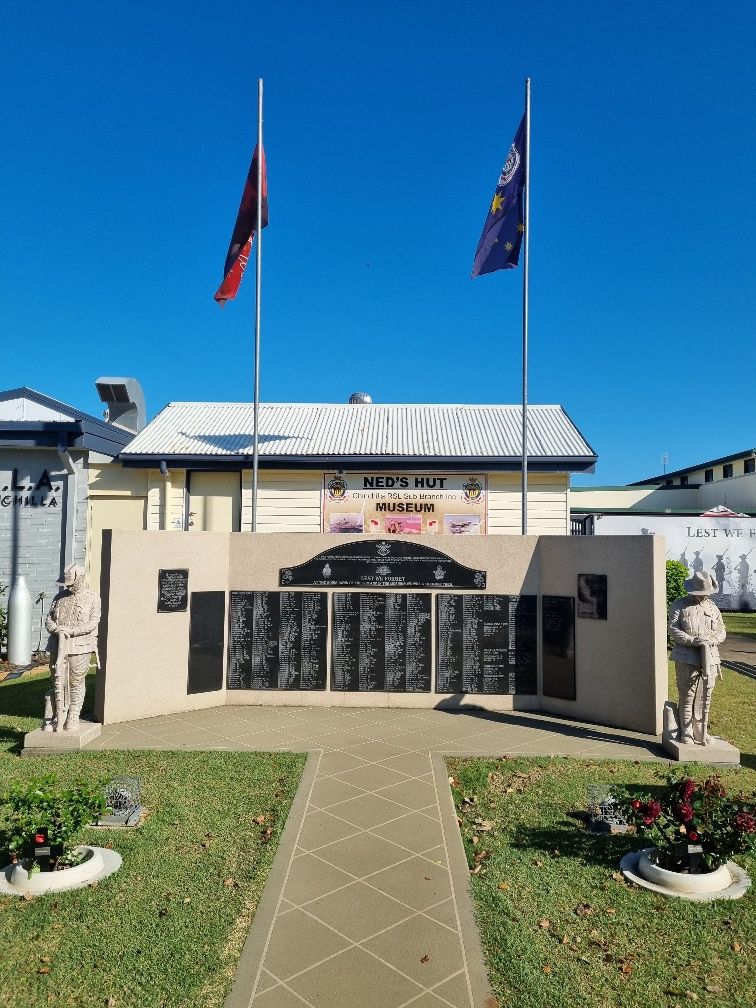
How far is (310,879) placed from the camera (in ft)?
19.5

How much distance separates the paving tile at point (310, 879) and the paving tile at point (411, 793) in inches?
65.2

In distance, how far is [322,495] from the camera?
18703mm

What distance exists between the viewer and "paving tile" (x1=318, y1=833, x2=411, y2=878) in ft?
20.2

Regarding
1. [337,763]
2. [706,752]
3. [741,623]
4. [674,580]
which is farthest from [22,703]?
[741,623]

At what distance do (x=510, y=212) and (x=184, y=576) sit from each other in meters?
9.29

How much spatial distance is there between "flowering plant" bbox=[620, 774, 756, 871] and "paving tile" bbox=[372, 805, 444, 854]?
77.6 inches

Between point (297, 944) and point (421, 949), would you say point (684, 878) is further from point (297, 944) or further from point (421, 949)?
point (297, 944)

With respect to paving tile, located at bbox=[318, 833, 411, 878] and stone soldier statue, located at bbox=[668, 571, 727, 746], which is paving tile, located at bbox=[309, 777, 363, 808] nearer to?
paving tile, located at bbox=[318, 833, 411, 878]

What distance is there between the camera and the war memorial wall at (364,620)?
1165 centimetres

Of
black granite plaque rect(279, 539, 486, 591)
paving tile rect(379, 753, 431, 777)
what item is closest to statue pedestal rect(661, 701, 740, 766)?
paving tile rect(379, 753, 431, 777)

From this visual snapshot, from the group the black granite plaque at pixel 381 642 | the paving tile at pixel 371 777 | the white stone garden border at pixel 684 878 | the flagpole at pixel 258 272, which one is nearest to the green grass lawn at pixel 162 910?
the paving tile at pixel 371 777

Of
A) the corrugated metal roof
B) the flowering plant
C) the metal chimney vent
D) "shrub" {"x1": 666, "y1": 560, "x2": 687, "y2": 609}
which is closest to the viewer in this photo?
the flowering plant

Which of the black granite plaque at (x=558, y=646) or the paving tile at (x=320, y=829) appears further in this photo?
the black granite plaque at (x=558, y=646)

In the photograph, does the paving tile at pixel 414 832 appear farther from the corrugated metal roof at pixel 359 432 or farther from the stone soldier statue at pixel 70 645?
the corrugated metal roof at pixel 359 432
